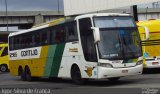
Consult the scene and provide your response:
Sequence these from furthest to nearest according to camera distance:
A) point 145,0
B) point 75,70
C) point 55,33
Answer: point 145,0
point 55,33
point 75,70

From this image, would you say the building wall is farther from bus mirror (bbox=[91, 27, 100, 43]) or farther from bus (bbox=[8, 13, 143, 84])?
bus mirror (bbox=[91, 27, 100, 43])

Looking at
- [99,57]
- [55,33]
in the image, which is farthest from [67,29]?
[99,57]

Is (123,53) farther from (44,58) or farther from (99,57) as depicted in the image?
(44,58)

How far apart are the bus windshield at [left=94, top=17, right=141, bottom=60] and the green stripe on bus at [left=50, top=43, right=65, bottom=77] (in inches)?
118

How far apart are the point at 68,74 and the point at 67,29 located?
1.99 metres

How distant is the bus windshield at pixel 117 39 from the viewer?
1834cm

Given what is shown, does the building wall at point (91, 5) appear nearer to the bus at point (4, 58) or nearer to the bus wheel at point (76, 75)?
the bus at point (4, 58)

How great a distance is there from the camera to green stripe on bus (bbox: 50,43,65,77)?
21328 millimetres

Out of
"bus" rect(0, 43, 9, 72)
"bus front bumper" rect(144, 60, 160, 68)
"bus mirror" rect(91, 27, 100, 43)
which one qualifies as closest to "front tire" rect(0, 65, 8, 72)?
"bus" rect(0, 43, 9, 72)

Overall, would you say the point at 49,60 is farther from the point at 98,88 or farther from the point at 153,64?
the point at 153,64

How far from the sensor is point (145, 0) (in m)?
58.5

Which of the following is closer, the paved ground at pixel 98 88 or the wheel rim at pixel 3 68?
the paved ground at pixel 98 88

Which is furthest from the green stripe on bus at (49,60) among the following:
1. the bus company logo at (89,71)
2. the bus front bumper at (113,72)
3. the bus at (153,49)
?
the bus at (153,49)

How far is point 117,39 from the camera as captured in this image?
1850 cm
